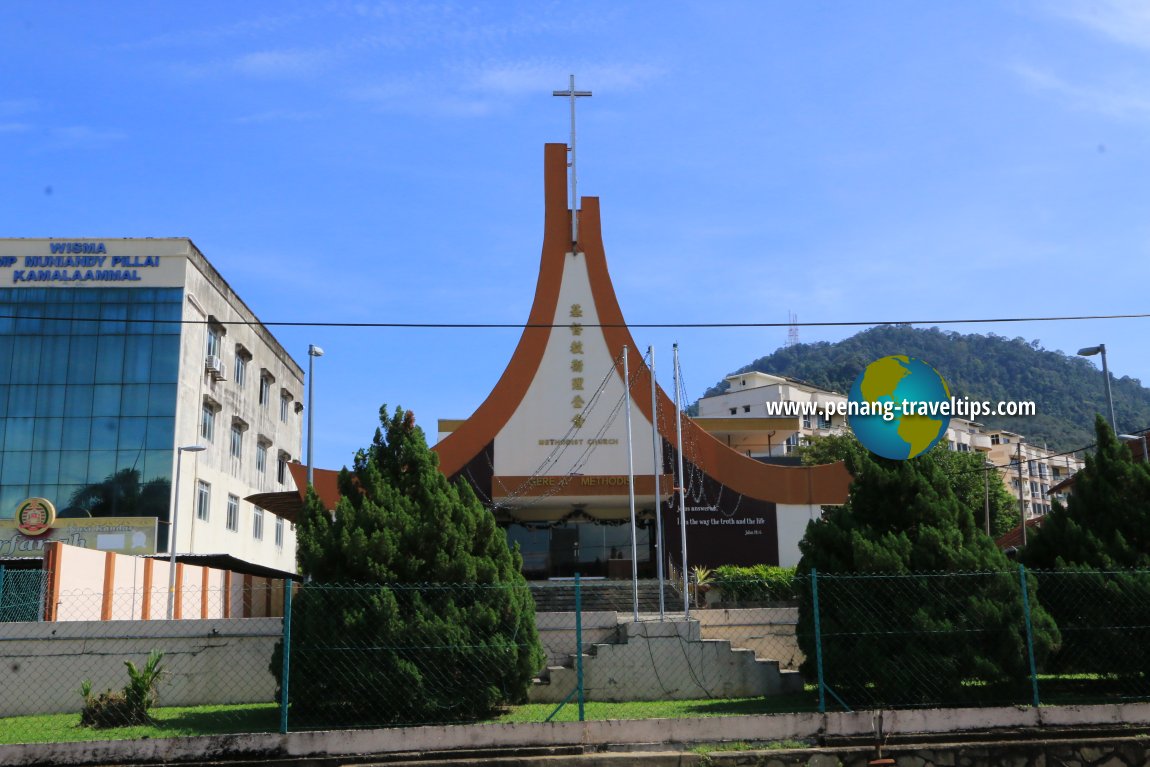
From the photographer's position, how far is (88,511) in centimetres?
3222

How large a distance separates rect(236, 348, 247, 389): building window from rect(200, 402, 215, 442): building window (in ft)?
9.13

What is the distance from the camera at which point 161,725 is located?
1080 cm

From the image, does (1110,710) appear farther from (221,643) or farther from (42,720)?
(42,720)

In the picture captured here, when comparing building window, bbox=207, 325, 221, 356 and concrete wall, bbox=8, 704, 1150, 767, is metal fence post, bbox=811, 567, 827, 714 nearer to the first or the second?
concrete wall, bbox=8, 704, 1150, 767

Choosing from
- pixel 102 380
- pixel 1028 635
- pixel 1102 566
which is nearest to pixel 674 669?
pixel 1028 635

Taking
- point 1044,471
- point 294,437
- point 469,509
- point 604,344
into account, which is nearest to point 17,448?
point 294,437

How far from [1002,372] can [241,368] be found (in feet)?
435

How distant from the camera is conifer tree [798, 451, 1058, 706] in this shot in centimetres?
1058

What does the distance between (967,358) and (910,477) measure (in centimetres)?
15657

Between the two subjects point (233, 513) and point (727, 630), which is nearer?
point (727, 630)

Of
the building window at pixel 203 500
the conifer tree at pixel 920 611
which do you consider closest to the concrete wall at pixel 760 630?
the conifer tree at pixel 920 611

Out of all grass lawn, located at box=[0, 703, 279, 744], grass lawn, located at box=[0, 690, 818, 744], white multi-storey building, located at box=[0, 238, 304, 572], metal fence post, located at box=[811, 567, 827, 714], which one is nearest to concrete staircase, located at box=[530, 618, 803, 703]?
grass lawn, located at box=[0, 690, 818, 744]

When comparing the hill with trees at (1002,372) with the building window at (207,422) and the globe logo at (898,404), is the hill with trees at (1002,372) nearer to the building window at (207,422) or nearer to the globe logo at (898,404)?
the building window at (207,422)

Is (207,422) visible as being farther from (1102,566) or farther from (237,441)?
(1102,566)
